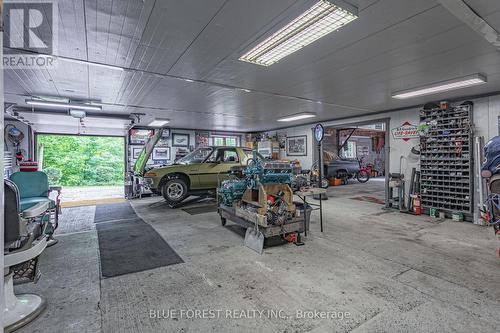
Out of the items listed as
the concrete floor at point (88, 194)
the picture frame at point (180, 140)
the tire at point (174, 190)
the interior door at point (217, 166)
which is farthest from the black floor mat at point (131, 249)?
the picture frame at point (180, 140)

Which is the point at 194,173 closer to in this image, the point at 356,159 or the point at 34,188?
the point at 34,188

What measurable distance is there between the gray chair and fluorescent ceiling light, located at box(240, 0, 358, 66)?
9.27 feet

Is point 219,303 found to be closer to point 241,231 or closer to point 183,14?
point 241,231

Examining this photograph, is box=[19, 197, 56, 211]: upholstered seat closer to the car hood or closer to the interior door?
the car hood

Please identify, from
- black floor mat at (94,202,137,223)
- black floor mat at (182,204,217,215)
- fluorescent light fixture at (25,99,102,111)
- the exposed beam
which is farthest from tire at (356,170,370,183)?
fluorescent light fixture at (25,99,102,111)

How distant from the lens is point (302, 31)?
2.57 m

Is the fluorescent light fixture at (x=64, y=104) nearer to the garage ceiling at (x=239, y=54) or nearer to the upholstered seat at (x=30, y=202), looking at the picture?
the garage ceiling at (x=239, y=54)

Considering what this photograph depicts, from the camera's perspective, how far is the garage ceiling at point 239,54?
220 cm

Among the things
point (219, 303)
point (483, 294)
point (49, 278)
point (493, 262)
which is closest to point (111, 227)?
point (49, 278)

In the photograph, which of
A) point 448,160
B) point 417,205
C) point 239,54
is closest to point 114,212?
point 239,54

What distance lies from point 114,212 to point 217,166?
116 inches

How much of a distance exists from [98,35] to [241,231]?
3.54 metres

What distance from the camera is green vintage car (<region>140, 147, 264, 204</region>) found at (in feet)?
21.9

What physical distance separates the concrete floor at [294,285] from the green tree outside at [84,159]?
1127 centimetres
